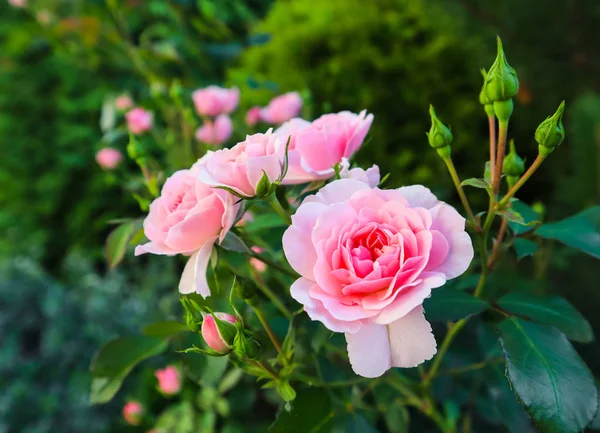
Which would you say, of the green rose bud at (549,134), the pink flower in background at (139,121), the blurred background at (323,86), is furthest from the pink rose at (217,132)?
the green rose bud at (549,134)

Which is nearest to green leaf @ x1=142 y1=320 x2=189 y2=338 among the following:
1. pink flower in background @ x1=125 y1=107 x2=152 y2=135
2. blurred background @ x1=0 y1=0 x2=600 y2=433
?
pink flower in background @ x1=125 y1=107 x2=152 y2=135

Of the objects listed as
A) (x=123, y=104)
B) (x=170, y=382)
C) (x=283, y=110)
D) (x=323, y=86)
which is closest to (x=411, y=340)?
(x=283, y=110)

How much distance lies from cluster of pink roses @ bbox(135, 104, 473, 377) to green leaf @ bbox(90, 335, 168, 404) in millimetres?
225

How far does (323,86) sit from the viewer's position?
162cm

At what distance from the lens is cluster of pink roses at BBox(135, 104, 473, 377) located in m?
0.36

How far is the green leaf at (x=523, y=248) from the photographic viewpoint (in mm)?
498

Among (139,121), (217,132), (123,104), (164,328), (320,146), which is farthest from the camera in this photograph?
(123,104)

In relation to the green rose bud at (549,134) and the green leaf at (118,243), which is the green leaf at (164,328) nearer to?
the green leaf at (118,243)

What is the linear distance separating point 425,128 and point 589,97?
1.52 ft

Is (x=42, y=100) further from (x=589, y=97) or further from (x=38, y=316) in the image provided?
(x=589, y=97)

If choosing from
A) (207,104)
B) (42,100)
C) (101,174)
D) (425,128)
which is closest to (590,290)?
(425,128)

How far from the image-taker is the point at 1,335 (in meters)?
1.47

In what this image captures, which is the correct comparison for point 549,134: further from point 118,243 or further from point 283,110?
point 283,110

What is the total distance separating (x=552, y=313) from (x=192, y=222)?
12.7 inches
